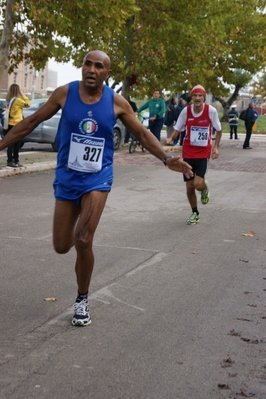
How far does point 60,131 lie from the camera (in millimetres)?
6219

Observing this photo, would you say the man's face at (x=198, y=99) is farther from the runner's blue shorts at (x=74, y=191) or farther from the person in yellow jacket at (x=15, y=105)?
the person in yellow jacket at (x=15, y=105)

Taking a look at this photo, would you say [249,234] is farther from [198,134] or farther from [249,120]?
[249,120]

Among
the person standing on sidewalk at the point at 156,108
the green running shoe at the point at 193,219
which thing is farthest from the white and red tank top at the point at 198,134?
the person standing on sidewalk at the point at 156,108

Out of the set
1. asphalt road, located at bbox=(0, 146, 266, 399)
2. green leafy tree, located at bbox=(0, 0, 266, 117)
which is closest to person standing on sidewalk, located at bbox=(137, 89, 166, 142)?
green leafy tree, located at bbox=(0, 0, 266, 117)

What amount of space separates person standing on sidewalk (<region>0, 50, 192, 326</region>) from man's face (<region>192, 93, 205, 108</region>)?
16.9 feet

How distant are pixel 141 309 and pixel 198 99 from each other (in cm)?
525

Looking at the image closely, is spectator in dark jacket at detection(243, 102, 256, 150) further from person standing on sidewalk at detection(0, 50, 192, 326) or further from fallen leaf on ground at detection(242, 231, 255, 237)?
person standing on sidewalk at detection(0, 50, 192, 326)

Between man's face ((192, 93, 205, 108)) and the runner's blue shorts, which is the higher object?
man's face ((192, 93, 205, 108))

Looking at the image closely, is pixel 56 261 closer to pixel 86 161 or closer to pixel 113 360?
pixel 86 161

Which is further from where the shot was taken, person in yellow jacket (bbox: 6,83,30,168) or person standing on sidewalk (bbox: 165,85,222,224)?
person in yellow jacket (bbox: 6,83,30,168)

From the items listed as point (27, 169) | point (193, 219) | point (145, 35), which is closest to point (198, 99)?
point (193, 219)

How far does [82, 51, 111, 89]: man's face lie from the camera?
603 cm

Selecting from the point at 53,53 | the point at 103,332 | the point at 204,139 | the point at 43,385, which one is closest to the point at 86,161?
the point at 103,332

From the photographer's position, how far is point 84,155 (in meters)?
6.09
